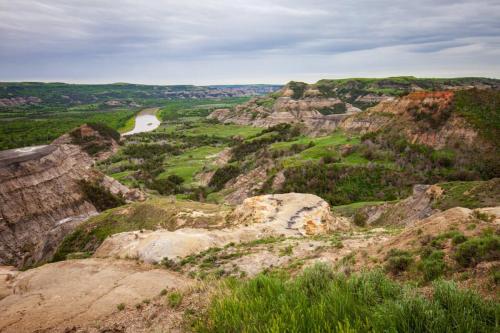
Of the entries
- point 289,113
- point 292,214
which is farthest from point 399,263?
point 289,113

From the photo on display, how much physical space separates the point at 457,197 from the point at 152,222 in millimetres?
25712

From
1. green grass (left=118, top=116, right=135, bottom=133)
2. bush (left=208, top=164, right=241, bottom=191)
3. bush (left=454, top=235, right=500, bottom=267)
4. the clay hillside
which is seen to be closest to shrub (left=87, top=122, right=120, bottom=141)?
the clay hillside

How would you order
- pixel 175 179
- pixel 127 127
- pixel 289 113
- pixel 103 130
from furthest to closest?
pixel 127 127 < pixel 289 113 < pixel 103 130 < pixel 175 179

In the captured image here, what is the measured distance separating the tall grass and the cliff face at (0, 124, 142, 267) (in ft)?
88.8

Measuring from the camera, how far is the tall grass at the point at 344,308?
3.98 metres

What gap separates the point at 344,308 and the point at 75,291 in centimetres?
1112

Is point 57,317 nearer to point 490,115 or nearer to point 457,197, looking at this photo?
point 457,197

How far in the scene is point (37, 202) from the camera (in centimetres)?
3391

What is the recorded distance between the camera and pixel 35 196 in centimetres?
3400

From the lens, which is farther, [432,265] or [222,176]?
[222,176]

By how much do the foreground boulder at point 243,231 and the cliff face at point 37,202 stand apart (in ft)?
42.3

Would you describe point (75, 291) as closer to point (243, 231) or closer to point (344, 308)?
point (243, 231)

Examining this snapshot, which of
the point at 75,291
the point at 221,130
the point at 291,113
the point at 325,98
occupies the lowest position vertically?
the point at 221,130

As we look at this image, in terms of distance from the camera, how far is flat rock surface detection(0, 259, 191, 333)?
970 centimetres
